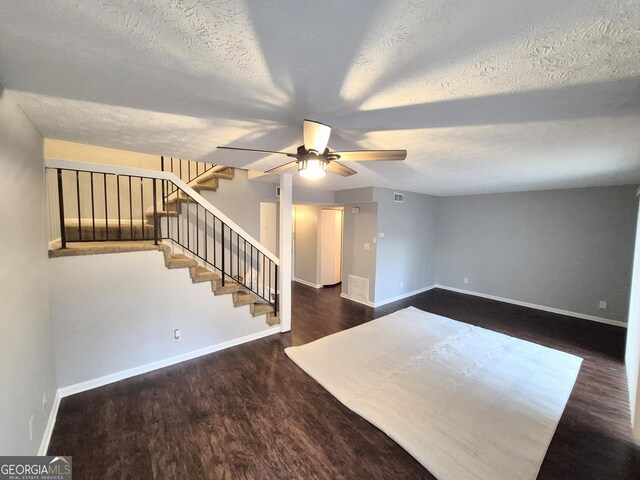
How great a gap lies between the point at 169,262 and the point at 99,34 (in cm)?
228

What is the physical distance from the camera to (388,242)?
530cm

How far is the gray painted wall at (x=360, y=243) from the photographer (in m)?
5.14

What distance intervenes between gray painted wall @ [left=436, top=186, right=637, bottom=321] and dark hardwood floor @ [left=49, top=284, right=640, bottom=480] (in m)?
1.77

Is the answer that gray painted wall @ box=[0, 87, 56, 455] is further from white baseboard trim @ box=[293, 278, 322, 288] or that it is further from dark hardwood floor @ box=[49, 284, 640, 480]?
white baseboard trim @ box=[293, 278, 322, 288]

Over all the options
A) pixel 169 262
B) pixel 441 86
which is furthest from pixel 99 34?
pixel 169 262

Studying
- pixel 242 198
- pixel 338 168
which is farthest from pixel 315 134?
pixel 242 198

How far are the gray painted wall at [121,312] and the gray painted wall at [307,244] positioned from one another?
3.51 m

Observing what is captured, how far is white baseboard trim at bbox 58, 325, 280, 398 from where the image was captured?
8.16 ft

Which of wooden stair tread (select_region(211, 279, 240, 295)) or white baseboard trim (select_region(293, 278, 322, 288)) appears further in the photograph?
white baseboard trim (select_region(293, 278, 322, 288))

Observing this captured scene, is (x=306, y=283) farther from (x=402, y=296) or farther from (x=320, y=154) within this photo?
(x=320, y=154)

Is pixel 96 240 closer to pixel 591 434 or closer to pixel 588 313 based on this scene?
pixel 591 434

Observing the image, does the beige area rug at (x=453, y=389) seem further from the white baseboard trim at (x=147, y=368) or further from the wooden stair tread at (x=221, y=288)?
the wooden stair tread at (x=221, y=288)

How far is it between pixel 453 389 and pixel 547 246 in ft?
13.4

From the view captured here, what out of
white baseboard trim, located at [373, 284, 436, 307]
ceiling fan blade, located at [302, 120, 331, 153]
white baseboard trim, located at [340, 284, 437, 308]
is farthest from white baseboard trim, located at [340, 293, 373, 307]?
ceiling fan blade, located at [302, 120, 331, 153]
